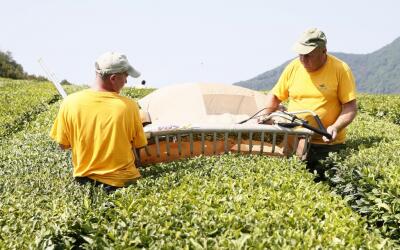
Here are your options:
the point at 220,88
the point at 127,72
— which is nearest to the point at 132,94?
the point at 220,88

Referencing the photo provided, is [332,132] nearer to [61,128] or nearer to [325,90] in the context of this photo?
[325,90]

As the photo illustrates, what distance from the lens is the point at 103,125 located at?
17.5 ft

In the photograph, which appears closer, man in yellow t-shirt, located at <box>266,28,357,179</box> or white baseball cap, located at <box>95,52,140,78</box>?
white baseball cap, located at <box>95,52,140,78</box>

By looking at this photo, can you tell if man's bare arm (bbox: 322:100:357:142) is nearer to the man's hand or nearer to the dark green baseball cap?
the man's hand

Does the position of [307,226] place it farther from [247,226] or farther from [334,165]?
[334,165]

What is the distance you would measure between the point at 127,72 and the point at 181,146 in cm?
163

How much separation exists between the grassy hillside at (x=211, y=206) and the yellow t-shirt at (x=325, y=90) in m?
0.72

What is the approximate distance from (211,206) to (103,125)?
60.5 inches

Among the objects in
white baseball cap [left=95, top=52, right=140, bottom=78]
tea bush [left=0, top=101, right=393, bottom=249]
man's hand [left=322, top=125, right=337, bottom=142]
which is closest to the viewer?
tea bush [left=0, top=101, right=393, bottom=249]

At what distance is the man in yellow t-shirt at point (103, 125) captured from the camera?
5.32 meters

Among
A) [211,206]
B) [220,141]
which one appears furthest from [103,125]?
[220,141]

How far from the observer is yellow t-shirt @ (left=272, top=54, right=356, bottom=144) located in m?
7.23

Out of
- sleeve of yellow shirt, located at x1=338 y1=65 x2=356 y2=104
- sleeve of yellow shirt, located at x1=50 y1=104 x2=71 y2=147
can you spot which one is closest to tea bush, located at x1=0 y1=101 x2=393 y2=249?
sleeve of yellow shirt, located at x1=50 y1=104 x2=71 y2=147

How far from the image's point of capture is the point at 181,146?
22.1 feet
